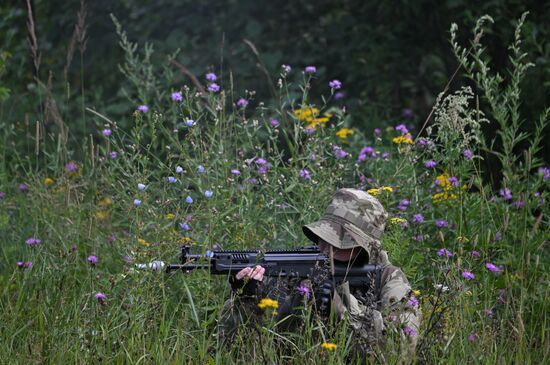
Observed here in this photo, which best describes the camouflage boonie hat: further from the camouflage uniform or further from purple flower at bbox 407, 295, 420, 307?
purple flower at bbox 407, 295, 420, 307

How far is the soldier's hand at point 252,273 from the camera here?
3.47 meters

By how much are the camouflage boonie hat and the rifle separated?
0.29ft

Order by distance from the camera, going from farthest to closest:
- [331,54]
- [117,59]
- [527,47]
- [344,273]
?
[117,59], [331,54], [527,47], [344,273]

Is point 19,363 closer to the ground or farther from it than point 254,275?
closer to the ground

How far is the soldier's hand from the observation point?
3.47 metres

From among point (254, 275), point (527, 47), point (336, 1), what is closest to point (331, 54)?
point (336, 1)

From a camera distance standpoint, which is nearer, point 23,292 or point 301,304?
point 301,304

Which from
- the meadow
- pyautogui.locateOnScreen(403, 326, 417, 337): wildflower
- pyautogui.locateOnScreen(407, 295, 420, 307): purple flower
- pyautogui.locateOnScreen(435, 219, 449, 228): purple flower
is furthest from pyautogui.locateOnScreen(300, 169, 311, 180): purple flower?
pyautogui.locateOnScreen(403, 326, 417, 337): wildflower

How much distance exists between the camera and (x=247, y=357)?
134 inches

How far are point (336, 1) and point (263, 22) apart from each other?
61 centimetres

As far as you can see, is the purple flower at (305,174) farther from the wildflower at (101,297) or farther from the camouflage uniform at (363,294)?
the wildflower at (101,297)

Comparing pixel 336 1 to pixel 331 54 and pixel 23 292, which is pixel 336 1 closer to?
pixel 331 54

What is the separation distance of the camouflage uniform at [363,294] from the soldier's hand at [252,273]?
0.13ft

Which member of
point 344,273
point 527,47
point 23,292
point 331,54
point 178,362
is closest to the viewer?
point 178,362
